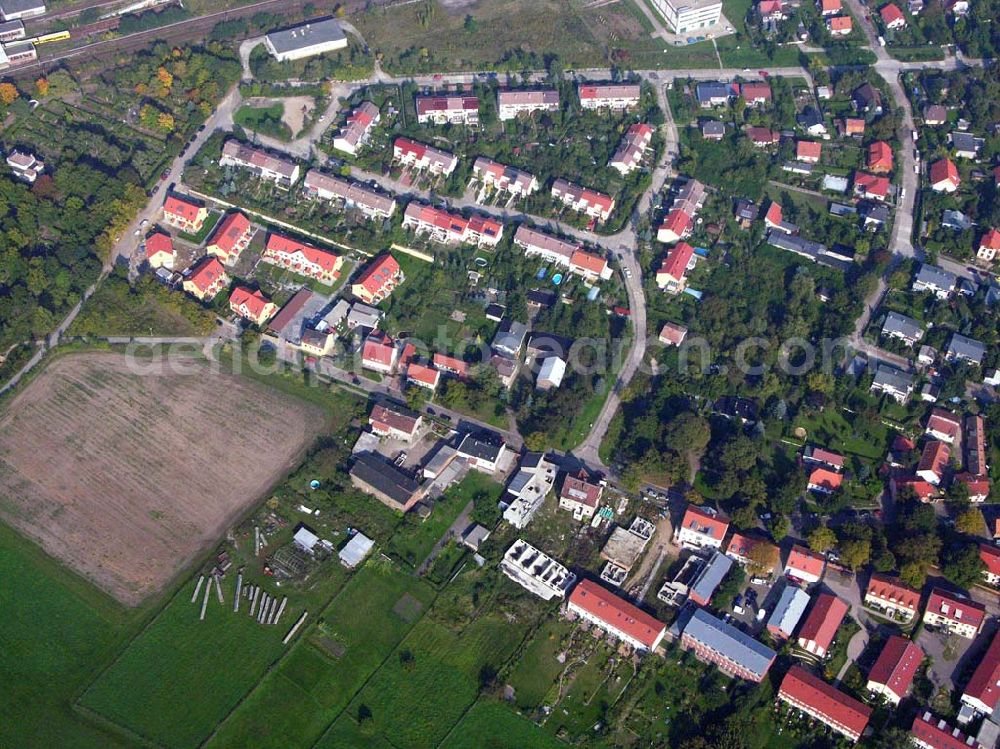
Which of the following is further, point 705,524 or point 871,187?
point 871,187

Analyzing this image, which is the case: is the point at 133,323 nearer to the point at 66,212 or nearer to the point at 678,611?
the point at 66,212

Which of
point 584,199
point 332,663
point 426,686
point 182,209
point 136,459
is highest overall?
point 182,209

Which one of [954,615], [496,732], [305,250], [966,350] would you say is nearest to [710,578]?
[954,615]

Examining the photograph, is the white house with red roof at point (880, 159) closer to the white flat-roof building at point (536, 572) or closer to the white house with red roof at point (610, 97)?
the white house with red roof at point (610, 97)

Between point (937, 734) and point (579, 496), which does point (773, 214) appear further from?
point (937, 734)

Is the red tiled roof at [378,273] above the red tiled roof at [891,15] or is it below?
below

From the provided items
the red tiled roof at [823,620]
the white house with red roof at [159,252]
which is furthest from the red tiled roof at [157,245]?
the red tiled roof at [823,620]
